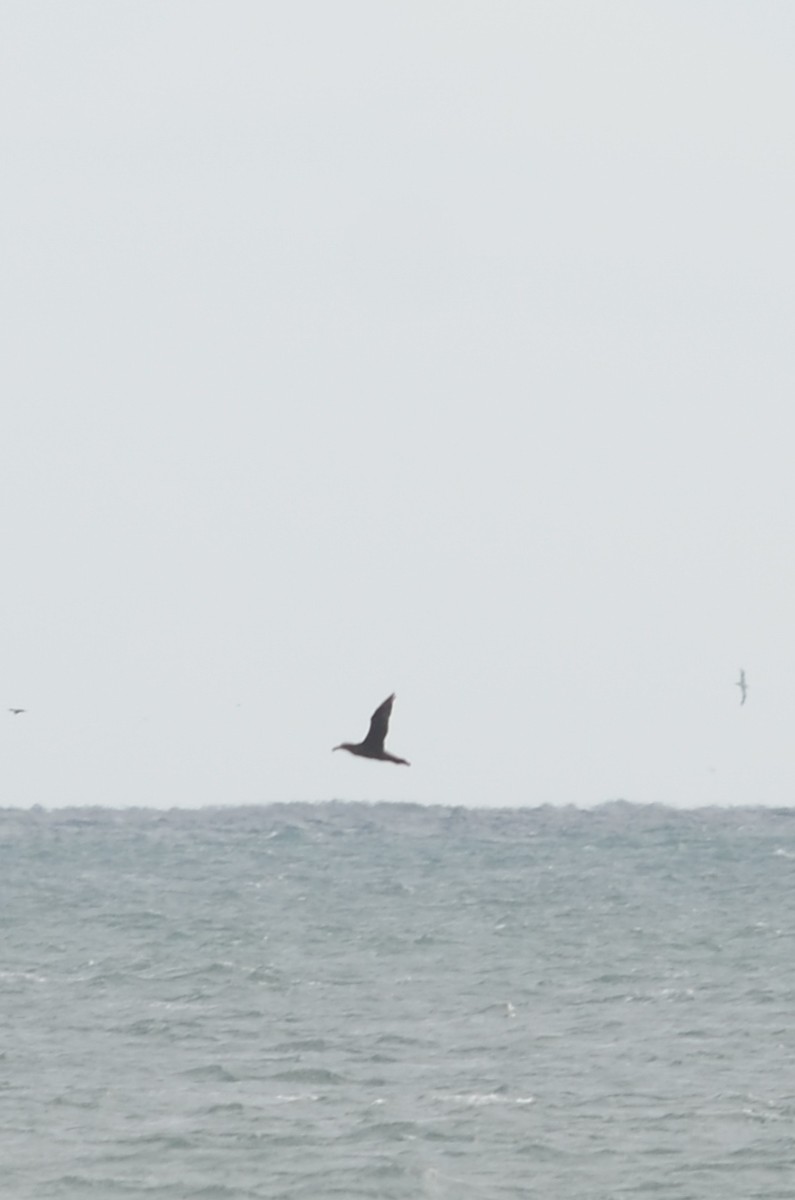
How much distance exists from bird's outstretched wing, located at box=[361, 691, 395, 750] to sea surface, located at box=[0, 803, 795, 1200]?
9623 millimetres

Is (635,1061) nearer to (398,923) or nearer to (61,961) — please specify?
(61,961)

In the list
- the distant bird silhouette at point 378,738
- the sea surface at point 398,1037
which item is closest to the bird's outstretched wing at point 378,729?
the distant bird silhouette at point 378,738

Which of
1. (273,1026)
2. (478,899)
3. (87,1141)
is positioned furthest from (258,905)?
(87,1141)

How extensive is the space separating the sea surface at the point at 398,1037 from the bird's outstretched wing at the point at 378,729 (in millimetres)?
9623

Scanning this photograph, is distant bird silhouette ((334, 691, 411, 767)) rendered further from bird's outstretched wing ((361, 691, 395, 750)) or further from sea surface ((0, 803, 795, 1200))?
sea surface ((0, 803, 795, 1200))

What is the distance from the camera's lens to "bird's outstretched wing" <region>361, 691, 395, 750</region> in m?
24.9

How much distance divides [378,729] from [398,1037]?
20.3 metres

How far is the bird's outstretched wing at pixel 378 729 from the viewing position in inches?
979

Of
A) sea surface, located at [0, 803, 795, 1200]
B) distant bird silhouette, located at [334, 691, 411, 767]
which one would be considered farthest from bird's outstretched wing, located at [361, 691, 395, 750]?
sea surface, located at [0, 803, 795, 1200]

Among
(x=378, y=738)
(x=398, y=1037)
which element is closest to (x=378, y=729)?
(x=378, y=738)

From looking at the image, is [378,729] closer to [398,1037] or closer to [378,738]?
[378,738]

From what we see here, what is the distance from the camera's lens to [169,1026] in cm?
4534

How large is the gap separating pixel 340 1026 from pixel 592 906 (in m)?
29.9

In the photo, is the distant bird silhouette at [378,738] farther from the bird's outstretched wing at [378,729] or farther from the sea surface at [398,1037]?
the sea surface at [398,1037]
